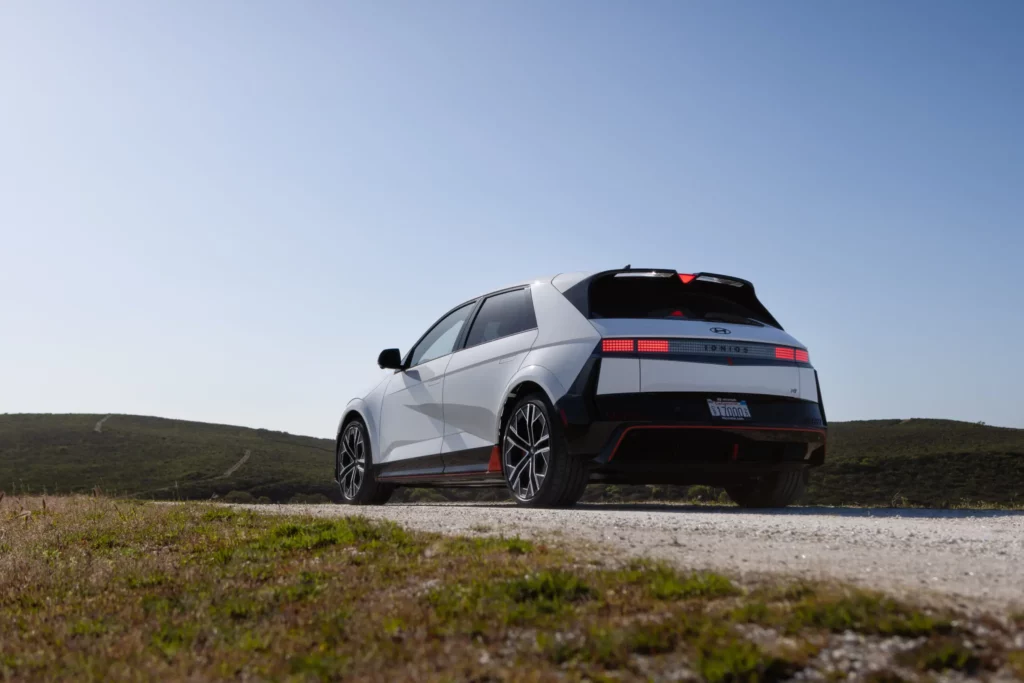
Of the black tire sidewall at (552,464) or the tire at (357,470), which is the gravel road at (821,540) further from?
the tire at (357,470)

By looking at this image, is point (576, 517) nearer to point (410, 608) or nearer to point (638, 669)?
point (410, 608)

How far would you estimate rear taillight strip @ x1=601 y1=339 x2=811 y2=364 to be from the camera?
761 cm

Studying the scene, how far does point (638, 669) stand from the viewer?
3.59 meters

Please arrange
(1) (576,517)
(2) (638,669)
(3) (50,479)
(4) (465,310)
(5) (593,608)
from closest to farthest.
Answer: (2) (638,669)
(5) (593,608)
(1) (576,517)
(4) (465,310)
(3) (50,479)

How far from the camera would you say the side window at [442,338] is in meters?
9.96

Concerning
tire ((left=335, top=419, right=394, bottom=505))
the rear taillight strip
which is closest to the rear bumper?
the rear taillight strip

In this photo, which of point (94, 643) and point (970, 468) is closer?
point (94, 643)

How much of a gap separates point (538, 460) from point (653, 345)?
131 centimetres

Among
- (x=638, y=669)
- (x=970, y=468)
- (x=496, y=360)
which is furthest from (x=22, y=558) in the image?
(x=970, y=468)

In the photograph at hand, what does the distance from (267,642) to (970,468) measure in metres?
19.8

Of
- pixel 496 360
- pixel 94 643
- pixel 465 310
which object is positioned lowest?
pixel 94 643

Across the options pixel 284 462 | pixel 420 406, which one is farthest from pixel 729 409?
pixel 284 462

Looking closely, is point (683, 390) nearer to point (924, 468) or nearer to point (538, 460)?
point (538, 460)

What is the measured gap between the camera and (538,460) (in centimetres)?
808
